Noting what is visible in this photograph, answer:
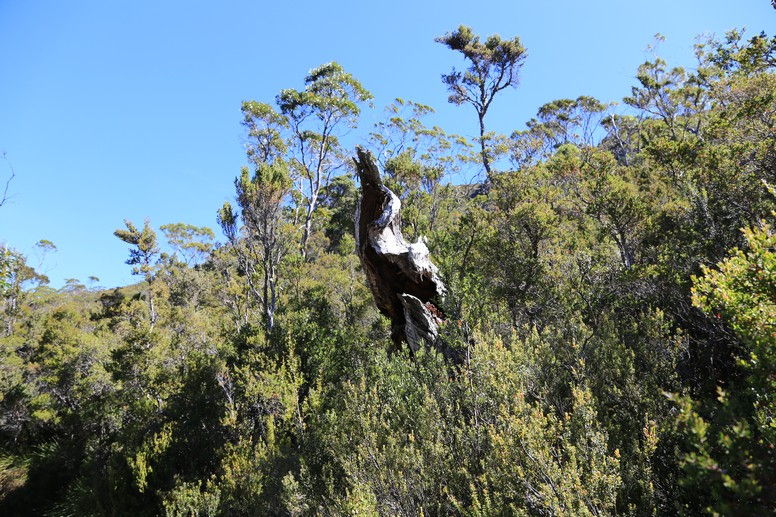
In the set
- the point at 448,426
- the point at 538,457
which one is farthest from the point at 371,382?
the point at 538,457

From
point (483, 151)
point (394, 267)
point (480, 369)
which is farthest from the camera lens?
point (483, 151)

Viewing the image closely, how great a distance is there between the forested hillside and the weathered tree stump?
102 centimetres

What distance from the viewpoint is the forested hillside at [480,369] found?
13.0 feet

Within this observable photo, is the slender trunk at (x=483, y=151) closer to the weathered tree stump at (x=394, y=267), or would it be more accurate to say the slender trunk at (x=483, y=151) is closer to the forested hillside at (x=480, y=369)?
the forested hillside at (x=480, y=369)

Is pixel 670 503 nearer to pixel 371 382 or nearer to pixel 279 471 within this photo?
pixel 371 382

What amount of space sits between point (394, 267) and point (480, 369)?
7.23m

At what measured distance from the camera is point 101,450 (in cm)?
1430

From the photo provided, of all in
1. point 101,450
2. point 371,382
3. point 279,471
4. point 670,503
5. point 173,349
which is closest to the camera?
point 670,503

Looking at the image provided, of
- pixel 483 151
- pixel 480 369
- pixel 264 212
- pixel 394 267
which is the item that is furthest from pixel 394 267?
pixel 483 151

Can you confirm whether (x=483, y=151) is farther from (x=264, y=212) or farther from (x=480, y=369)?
(x=480, y=369)

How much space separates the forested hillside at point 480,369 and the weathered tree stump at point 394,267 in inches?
→ 40.3

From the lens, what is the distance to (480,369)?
5977 mm

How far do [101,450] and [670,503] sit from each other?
18032mm

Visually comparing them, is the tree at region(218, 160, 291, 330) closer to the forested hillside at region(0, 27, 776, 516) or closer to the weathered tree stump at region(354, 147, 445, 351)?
the forested hillside at region(0, 27, 776, 516)
